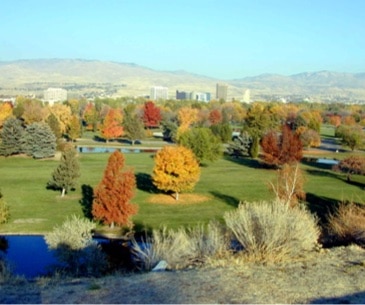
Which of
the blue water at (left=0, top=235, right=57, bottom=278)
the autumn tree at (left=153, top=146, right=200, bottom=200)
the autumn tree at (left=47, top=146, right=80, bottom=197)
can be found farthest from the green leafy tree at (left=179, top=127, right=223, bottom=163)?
the blue water at (left=0, top=235, right=57, bottom=278)

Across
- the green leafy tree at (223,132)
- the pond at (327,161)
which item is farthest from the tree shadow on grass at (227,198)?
the green leafy tree at (223,132)

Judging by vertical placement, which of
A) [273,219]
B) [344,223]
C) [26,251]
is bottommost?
[26,251]

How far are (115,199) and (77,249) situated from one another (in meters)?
12.2

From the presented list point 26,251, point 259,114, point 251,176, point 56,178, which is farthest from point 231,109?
point 26,251

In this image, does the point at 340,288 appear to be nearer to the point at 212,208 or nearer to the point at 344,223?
the point at 344,223

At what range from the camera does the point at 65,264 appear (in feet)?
76.1

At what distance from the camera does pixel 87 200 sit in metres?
→ 43.5

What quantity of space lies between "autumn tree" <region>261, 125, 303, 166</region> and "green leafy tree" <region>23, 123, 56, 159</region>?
2756 cm

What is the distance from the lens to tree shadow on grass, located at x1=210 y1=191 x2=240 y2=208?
44.5 metres

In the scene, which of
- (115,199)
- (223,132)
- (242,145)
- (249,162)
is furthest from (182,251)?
(223,132)

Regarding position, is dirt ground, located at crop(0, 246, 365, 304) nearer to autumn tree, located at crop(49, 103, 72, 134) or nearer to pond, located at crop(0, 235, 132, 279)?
pond, located at crop(0, 235, 132, 279)

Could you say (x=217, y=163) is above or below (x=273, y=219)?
below

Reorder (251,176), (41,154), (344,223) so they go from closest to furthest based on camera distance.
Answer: (344,223) < (251,176) < (41,154)

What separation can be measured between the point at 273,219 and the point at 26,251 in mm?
19276
